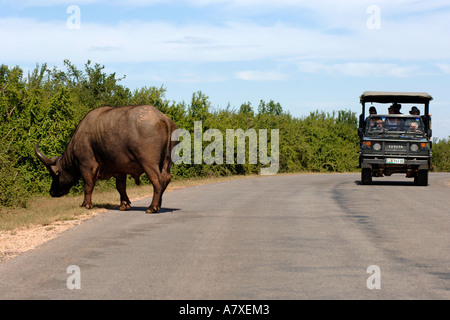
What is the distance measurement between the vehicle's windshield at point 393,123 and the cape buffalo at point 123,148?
12.2 m

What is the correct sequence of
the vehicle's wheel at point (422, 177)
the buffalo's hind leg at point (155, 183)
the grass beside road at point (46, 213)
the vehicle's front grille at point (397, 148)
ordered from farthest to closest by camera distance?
the vehicle's wheel at point (422, 177) → the vehicle's front grille at point (397, 148) → the buffalo's hind leg at point (155, 183) → the grass beside road at point (46, 213)

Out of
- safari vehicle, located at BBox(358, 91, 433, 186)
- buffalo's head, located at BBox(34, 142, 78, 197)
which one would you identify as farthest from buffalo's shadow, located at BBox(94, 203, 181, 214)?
safari vehicle, located at BBox(358, 91, 433, 186)

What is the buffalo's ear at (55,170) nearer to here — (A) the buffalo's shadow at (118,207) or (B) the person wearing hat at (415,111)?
(A) the buffalo's shadow at (118,207)

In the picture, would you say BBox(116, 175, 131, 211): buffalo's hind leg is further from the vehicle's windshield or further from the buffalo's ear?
the vehicle's windshield

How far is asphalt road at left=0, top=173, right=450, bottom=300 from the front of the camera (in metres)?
6.29

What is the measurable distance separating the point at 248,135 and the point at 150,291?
97.6ft

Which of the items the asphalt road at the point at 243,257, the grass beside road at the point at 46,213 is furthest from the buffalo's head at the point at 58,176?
the asphalt road at the point at 243,257

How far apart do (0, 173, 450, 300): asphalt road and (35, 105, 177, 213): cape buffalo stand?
2.92ft

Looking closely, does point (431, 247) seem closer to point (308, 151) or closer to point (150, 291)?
point (150, 291)

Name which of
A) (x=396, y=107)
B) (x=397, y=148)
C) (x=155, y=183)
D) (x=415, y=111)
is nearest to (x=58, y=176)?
(x=155, y=183)

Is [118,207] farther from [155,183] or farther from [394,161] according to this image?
[394,161]

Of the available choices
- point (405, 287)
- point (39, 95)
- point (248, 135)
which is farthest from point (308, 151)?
point (405, 287)

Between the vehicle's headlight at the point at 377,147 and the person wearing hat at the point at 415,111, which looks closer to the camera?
the vehicle's headlight at the point at 377,147

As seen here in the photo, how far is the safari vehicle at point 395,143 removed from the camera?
23.1 m
